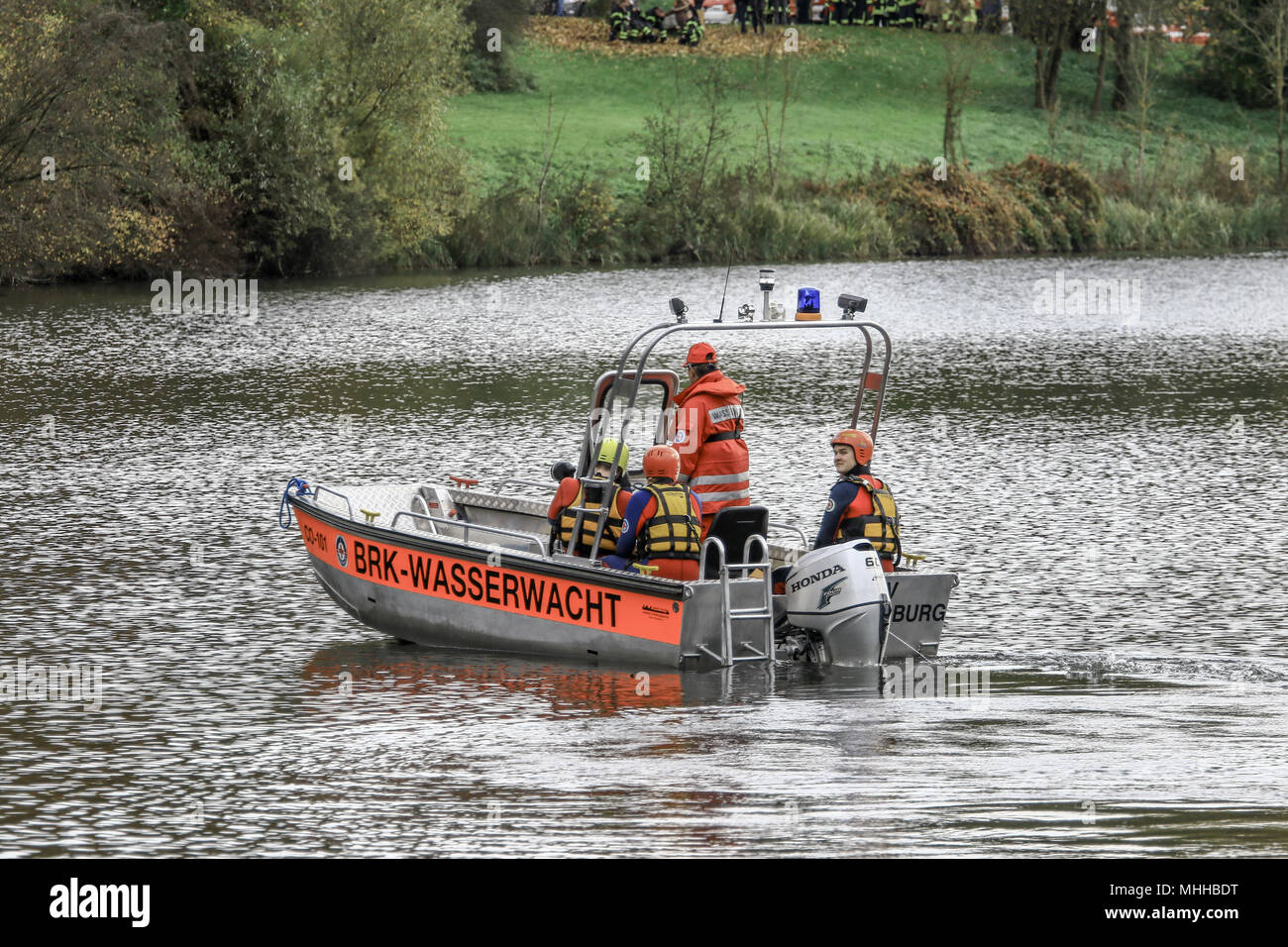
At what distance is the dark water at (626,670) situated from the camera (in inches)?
345

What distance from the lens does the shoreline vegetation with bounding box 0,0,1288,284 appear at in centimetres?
4456

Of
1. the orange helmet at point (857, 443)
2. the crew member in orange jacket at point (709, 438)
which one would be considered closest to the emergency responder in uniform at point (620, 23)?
the crew member in orange jacket at point (709, 438)

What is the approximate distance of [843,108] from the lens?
7219cm

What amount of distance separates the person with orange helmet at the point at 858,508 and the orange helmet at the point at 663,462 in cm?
108

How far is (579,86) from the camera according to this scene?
72.8m

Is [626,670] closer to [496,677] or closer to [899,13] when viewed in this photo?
[496,677]

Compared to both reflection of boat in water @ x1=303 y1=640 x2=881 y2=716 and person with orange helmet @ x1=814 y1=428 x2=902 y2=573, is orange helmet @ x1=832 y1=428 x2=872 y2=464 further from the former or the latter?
reflection of boat in water @ x1=303 y1=640 x2=881 y2=716

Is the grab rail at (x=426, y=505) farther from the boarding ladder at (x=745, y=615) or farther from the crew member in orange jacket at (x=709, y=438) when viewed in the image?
the boarding ladder at (x=745, y=615)

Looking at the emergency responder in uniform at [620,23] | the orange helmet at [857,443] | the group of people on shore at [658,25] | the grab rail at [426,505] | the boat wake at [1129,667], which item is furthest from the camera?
the emergency responder in uniform at [620,23]

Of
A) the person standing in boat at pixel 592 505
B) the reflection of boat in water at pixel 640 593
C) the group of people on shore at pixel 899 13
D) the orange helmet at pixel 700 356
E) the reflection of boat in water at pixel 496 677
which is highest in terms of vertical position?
the group of people on shore at pixel 899 13

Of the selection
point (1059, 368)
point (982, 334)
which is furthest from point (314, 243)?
point (1059, 368)

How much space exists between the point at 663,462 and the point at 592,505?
2.98 feet

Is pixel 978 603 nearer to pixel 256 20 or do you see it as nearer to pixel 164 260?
pixel 164 260

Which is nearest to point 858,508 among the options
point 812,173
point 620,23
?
point 812,173
